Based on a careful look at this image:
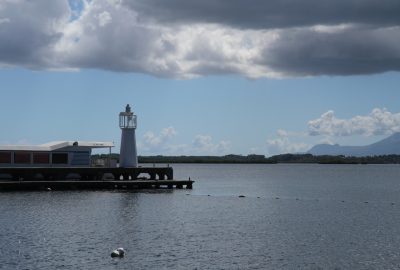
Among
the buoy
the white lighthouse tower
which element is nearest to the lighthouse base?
the white lighthouse tower

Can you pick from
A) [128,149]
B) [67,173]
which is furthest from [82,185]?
[128,149]

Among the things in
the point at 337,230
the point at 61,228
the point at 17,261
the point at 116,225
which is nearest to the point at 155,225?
the point at 116,225

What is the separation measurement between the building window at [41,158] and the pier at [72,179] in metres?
1.58

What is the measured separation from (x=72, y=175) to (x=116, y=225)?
32.9 metres

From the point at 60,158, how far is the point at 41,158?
7.50 feet

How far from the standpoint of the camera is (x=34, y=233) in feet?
141

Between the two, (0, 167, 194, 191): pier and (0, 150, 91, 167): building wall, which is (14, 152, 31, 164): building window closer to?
(0, 150, 91, 167): building wall

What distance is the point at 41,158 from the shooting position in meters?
78.4

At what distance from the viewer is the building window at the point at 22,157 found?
77.2 meters

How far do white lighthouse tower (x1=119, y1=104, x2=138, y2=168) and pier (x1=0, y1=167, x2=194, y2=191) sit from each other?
1.18 meters

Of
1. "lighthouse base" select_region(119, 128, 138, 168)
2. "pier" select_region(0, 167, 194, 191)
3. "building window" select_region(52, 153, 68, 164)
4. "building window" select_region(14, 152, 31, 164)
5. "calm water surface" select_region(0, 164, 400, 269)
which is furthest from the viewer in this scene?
"lighthouse base" select_region(119, 128, 138, 168)

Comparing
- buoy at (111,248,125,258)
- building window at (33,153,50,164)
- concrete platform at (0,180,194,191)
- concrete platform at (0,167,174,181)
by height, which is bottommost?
buoy at (111,248,125,258)

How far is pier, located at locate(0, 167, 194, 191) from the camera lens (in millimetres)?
74625

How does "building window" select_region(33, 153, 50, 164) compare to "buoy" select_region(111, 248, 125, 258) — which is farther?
"building window" select_region(33, 153, 50, 164)
